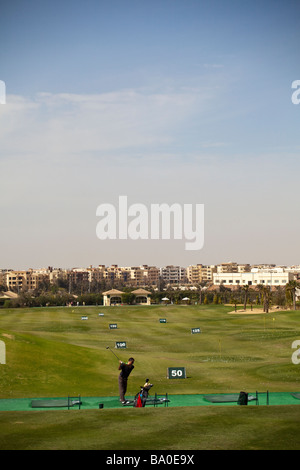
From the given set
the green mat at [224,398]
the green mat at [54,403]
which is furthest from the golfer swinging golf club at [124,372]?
the green mat at [224,398]

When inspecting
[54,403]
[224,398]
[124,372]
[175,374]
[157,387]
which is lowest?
[157,387]

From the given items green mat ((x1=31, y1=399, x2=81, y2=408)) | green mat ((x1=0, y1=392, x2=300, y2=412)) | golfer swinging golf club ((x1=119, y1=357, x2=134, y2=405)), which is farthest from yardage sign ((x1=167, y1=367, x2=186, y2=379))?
golfer swinging golf club ((x1=119, y1=357, x2=134, y2=405))

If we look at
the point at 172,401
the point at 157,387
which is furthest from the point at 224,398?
the point at 157,387

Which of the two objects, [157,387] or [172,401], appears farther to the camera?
[157,387]

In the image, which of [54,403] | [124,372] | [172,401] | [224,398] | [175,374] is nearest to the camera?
[124,372]

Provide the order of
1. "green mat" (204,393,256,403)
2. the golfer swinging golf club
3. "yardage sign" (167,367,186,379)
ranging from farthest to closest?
1. "yardage sign" (167,367,186,379)
2. "green mat" (204,393,256,403)
3. the golfer swinging golf club

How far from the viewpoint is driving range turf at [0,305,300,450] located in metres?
18.9

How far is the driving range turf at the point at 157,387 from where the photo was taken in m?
18.9

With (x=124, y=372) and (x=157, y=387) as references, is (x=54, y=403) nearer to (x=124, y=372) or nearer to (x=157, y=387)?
(x=124, y=372)

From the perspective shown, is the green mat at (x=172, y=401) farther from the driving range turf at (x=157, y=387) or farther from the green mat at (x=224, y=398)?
the driving range turf at (x=157, y=387)

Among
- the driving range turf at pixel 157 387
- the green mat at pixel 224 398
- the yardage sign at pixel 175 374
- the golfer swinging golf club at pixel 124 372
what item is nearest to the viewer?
the driving range turf at pixel 157 387

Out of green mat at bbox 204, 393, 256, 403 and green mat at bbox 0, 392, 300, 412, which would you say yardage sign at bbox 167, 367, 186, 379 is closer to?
green mat at bbox 0, 392, 300, 412

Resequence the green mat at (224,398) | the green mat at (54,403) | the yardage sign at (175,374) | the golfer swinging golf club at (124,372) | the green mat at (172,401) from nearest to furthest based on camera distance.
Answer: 1. the golfer swinging golf club at (124,372)
2. the green mat at (172,401)
3. the green mat at (54,403)
4. the green mat at (224,398)
5. the yardage sign at (175,374)

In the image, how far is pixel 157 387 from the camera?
36.8 metres
